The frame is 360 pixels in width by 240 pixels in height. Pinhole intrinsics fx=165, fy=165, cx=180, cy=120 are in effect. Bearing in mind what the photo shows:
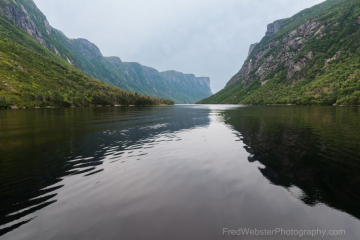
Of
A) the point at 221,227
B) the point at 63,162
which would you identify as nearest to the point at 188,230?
the point at 221,227

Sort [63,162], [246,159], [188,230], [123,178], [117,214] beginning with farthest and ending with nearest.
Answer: [246,159]
[63,162]
[123,178]
[117,214]
[188,230]

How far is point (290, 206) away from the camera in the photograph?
28.3 feet

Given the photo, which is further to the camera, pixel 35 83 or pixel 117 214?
pixel 35 83

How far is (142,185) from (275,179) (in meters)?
9.66

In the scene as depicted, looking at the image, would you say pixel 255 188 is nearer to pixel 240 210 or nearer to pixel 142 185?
pixel 240 210

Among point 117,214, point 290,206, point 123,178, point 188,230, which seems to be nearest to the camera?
point 188,230

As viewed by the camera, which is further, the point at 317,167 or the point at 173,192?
the point at 317,167

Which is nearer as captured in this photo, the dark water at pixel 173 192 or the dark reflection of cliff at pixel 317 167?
the dark water at pixel 173 192

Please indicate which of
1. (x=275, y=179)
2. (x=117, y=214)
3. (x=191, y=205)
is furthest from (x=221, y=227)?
(x=275, y=179)

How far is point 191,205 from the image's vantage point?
29.2 ft

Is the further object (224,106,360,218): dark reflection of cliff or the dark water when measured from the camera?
(224,106,360,218): dark reflection of cliff

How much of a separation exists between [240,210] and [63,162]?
53.0 ft

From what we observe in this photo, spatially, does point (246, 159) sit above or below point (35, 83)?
below

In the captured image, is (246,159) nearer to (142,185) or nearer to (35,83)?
(142,185)
